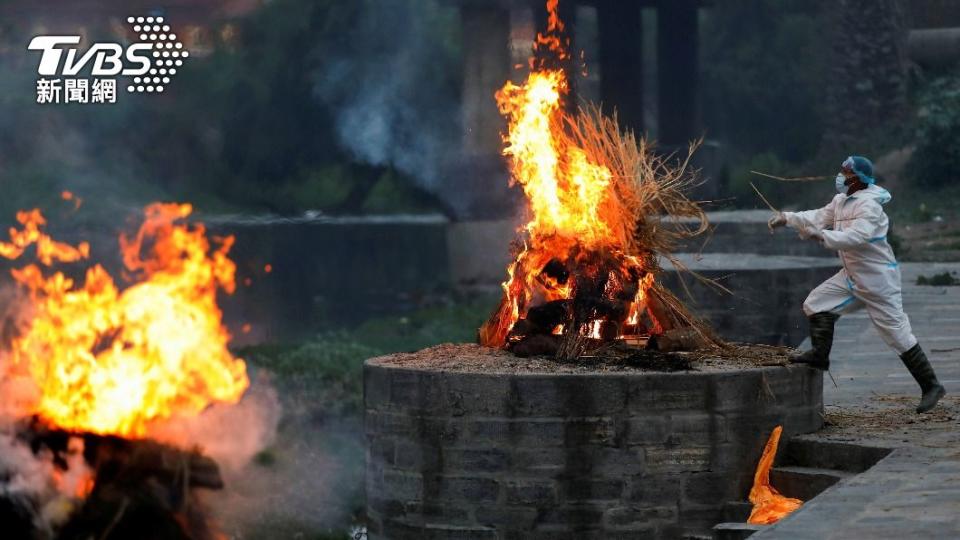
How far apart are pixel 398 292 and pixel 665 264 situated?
22.0 m

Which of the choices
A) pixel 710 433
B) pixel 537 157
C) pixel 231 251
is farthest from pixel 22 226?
pixel 710 433

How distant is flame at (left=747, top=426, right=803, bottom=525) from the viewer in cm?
1091

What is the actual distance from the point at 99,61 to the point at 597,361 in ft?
84.2

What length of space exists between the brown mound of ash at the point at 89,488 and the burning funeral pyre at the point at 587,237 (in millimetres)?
4147

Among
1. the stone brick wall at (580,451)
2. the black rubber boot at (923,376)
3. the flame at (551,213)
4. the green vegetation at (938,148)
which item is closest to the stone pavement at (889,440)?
the black rubber boot at (923,376)

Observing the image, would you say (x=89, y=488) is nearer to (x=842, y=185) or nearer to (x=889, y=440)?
(x=842, y=185)

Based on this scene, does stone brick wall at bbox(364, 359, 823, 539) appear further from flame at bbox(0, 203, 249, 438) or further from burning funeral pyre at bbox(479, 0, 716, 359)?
flame at bbox(0, 203, 249, 438)

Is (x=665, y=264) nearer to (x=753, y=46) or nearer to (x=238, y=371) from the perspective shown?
(x=238, y=371)

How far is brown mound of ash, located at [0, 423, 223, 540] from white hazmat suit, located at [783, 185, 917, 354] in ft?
20.3

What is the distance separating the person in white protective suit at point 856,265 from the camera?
39.0 ft

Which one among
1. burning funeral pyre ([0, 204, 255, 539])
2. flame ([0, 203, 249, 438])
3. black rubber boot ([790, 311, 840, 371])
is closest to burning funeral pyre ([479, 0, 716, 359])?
black rubber boot ([790, 311, 840, 371])

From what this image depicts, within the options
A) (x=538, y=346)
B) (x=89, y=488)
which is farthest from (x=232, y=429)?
(x=538, y=346)

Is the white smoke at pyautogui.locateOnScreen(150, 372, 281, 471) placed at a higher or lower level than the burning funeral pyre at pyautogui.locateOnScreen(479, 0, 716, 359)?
lower

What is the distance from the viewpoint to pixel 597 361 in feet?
38.0
